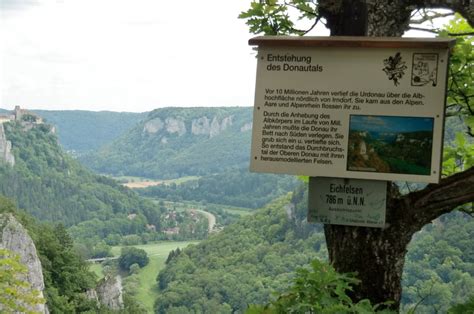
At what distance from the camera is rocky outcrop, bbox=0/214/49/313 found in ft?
125

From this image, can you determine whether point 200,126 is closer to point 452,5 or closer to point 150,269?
point 150,269

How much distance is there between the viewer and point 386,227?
3.80 metres

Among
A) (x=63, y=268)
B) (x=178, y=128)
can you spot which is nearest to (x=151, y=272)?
(x=63, y=268)

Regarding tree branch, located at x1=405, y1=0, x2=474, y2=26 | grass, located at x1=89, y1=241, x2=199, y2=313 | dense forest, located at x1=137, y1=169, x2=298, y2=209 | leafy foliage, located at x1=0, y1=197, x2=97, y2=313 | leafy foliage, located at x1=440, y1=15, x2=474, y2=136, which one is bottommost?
grass, located at x1=89, y1=241, x2=199, y2=313

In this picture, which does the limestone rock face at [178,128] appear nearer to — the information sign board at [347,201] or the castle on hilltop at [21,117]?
the castle on hilltop at [21,117]

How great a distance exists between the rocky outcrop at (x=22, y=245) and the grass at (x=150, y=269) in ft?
98.0

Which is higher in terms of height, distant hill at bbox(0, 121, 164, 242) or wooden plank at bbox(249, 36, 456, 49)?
wooden plank at bbox(249, 36, 456, 49)

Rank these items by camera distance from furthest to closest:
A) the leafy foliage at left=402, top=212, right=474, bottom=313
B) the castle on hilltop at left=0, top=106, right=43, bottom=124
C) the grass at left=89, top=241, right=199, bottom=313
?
the castle on hilltop at left=0, top=106, right=43, bottom=124 < the grass at left=89, top=241, right=199, bottom=313 < the leafy foliage at left=402, top=212, right=474, bottom=313

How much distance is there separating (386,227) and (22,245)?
3970 cm

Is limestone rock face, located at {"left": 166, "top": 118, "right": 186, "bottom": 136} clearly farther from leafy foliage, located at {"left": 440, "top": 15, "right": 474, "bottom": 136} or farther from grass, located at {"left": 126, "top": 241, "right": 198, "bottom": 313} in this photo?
leafy foliage, located at {"left": 440, "top": 15, "right": 474, "bottom": 136}

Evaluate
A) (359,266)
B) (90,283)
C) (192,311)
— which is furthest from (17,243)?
(359,266)

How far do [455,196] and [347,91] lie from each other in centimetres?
85

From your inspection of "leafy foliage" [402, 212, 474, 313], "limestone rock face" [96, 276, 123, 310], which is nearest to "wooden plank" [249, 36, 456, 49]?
"leafy foliage" [402, 212, 474, 313]

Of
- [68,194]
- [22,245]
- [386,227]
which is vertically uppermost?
[386,227]
